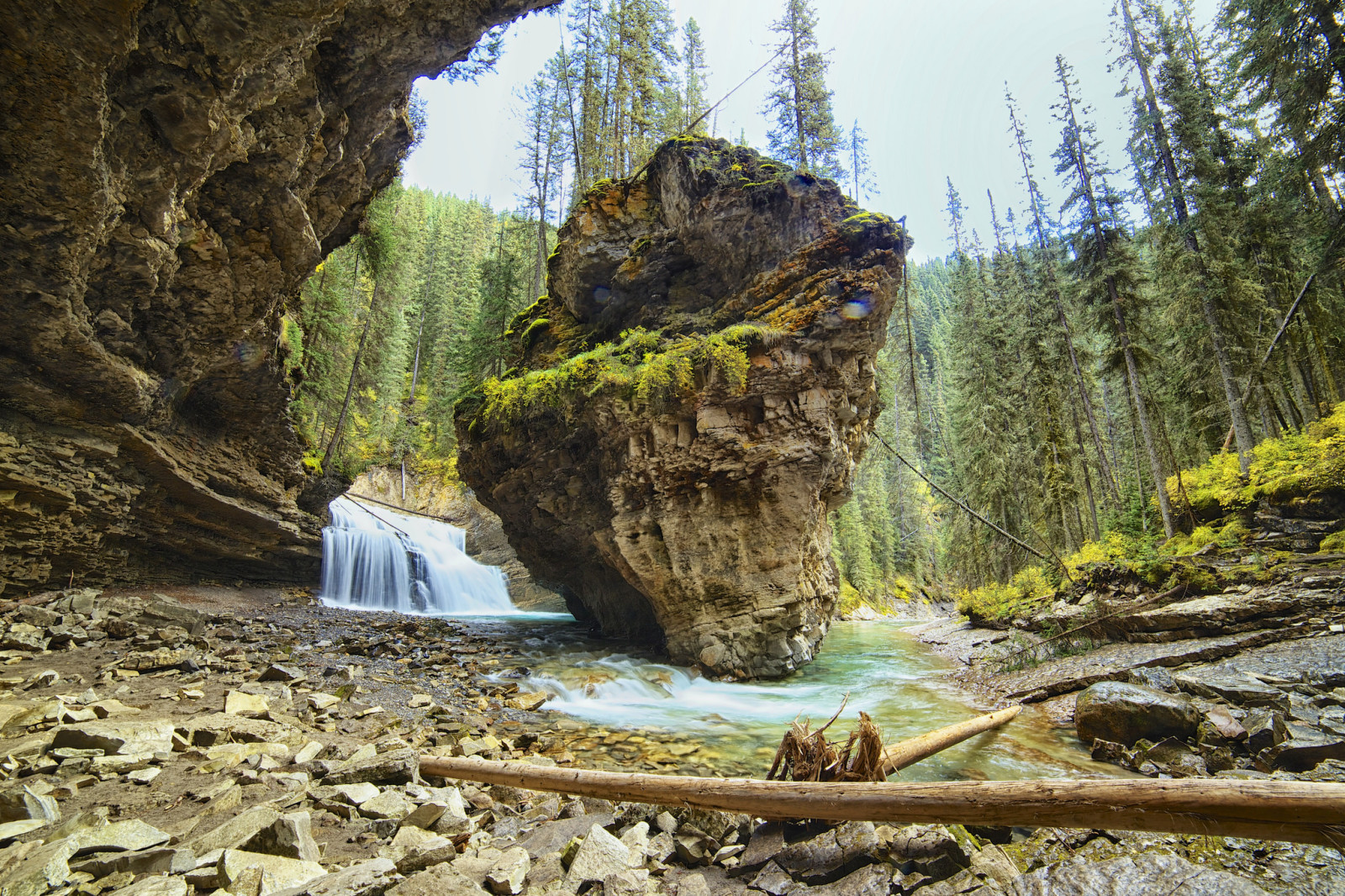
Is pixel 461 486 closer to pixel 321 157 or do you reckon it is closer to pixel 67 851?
pixel 321 157

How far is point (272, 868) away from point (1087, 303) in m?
23.4

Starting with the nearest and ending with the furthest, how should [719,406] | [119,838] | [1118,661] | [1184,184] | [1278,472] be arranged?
[119,838], [1118,661], [1278,472], [719,406], [1184,184]

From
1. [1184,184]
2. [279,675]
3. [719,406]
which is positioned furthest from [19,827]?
[1184,184]

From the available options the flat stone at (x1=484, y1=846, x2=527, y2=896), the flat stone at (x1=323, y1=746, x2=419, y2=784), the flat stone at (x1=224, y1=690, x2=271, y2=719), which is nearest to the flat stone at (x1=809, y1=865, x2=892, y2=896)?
the flat stone at (x1=484, y1=846, x2=527, y2=896)

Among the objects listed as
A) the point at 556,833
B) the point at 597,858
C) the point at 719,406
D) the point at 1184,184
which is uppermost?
the point at 1184,184

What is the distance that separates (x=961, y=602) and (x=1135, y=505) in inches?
273

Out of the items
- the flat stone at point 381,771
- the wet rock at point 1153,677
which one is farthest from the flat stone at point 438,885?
the wet rock at point 1153,677

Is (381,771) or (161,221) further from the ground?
(161,221)

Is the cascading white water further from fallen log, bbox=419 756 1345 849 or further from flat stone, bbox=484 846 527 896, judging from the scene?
fallen log, bbox=419 756 1345 849

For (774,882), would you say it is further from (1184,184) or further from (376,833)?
(1184,184)

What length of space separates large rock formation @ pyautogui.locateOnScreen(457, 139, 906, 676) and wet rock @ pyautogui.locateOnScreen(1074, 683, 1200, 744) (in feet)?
20.3

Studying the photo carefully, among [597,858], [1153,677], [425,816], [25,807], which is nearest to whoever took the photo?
[25,807]

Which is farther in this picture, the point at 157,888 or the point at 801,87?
the point at 801,87

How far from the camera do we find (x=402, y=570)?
22.3m
